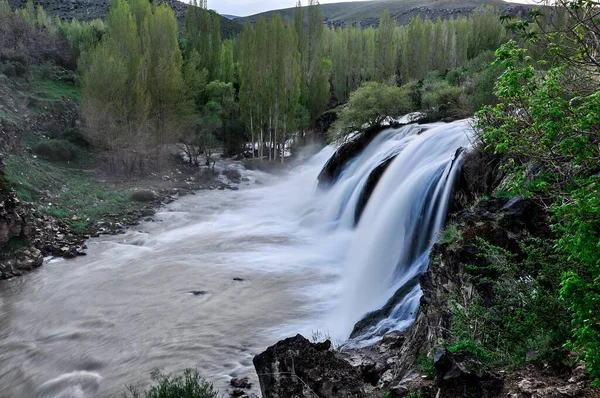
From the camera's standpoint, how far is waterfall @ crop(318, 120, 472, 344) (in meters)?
10.5

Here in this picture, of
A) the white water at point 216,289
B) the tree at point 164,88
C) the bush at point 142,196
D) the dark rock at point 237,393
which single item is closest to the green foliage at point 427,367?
the white water at point 216,289

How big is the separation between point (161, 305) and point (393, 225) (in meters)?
6.82

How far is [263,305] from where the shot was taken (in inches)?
488

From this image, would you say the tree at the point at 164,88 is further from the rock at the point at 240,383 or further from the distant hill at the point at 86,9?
the distant hill at the point at 86,9

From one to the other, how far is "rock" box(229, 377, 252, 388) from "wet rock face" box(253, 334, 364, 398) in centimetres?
218

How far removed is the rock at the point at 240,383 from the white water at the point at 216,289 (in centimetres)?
25

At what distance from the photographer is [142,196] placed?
23.3 meters

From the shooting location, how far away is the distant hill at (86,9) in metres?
95.9

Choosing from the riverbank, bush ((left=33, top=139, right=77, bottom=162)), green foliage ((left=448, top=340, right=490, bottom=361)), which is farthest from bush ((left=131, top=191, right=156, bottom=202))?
green foliage ((left=448, top=340, right=490, bottom=361))

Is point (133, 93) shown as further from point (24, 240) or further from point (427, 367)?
point (427, 367)

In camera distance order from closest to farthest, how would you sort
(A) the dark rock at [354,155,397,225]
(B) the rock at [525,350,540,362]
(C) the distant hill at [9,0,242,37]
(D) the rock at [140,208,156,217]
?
1. (B) the rock at [525,350,540,362]
2. (A) the dark rock at [354,155,397,225]
3. (D) the rock at [140,208,156,217]
4. (C) the distant hill at [9,0,242,37]

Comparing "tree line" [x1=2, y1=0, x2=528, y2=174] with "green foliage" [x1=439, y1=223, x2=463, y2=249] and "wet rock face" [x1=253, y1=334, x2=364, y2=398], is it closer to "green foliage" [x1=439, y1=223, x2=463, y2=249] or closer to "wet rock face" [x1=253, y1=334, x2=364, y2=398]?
"green foliage" [x1=439, y1=223, x2=463, y2=249]

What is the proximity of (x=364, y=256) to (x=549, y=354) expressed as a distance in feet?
29.6

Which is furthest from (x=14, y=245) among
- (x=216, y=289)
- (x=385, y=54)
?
(x=385, y=54)
